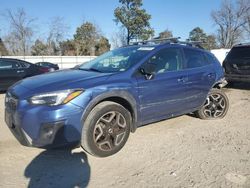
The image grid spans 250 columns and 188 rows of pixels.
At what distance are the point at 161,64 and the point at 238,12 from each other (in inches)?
2398

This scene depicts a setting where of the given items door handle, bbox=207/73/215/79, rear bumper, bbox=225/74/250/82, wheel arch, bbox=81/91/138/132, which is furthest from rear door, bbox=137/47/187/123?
rear bumper, bbox=225/74/250/82

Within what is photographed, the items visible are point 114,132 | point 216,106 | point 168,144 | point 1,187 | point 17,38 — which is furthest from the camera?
point 17,38

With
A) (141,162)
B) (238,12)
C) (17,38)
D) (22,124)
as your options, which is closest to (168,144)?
(141,162)

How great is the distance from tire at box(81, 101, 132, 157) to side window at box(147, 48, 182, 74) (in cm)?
109

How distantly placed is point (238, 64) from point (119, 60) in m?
6.55

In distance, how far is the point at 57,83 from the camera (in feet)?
14.0

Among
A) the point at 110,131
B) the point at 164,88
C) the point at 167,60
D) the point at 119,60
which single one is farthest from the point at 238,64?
the point at 110,131

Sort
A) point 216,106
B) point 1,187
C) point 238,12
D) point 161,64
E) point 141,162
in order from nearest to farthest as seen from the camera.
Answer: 1. point 1,187
2. point 141,162
3. point 161,64
4. point 216,106
5. point 238,12

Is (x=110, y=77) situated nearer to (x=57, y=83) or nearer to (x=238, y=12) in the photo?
(x=57, y=83)

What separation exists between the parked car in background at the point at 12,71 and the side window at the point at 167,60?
717cm

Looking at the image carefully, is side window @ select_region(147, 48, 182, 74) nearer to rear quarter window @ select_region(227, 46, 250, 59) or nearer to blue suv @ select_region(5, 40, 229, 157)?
blue suv @ select_region(5, 40, 229, 157)

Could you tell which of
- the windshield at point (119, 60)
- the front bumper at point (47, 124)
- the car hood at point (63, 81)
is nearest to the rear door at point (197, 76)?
the windshield at point (119, 60)

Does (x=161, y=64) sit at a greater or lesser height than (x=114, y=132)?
greater

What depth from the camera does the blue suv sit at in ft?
13.0
